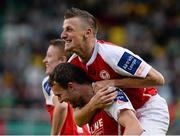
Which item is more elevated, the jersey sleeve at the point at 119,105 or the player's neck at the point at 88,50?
the player's neck at the point at 88,50

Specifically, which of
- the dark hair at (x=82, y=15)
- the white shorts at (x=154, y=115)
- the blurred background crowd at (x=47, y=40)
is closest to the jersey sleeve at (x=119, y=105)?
the white shorts at (x=154, y=115)

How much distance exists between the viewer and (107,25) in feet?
56.1

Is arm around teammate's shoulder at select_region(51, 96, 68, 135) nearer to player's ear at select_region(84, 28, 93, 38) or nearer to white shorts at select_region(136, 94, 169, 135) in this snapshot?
white shorts at select_region(136, 94, 169, 135)

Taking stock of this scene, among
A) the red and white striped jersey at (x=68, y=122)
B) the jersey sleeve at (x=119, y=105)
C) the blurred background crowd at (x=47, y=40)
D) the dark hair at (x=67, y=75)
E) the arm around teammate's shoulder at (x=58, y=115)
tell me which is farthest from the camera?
the blurred background crowd at (x=47, y=40)

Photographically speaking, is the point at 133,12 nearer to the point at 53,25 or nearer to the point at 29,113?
the point at 53,25

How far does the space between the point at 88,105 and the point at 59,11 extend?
11089mm

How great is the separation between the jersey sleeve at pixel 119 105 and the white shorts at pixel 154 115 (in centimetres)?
48

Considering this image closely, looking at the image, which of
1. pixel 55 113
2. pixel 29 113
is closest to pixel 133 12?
pixel 29 113

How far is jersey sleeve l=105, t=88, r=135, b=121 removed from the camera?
5621 mm

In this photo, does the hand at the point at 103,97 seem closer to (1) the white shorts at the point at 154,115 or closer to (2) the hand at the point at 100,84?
(2) the hand at the point at 100,84

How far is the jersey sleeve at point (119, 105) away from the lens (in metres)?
5.62

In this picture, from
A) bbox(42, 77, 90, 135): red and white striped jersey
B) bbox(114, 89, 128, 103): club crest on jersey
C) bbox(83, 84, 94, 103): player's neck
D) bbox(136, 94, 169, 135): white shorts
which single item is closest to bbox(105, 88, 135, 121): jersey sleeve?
bbox(114, 89, 128, 103): club crest on jersey

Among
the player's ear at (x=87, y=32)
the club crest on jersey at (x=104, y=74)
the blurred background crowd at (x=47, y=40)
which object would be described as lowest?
the blurred background crowd at (x=47, y=40)

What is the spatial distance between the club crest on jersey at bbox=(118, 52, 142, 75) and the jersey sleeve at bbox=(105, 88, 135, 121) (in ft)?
0.82
